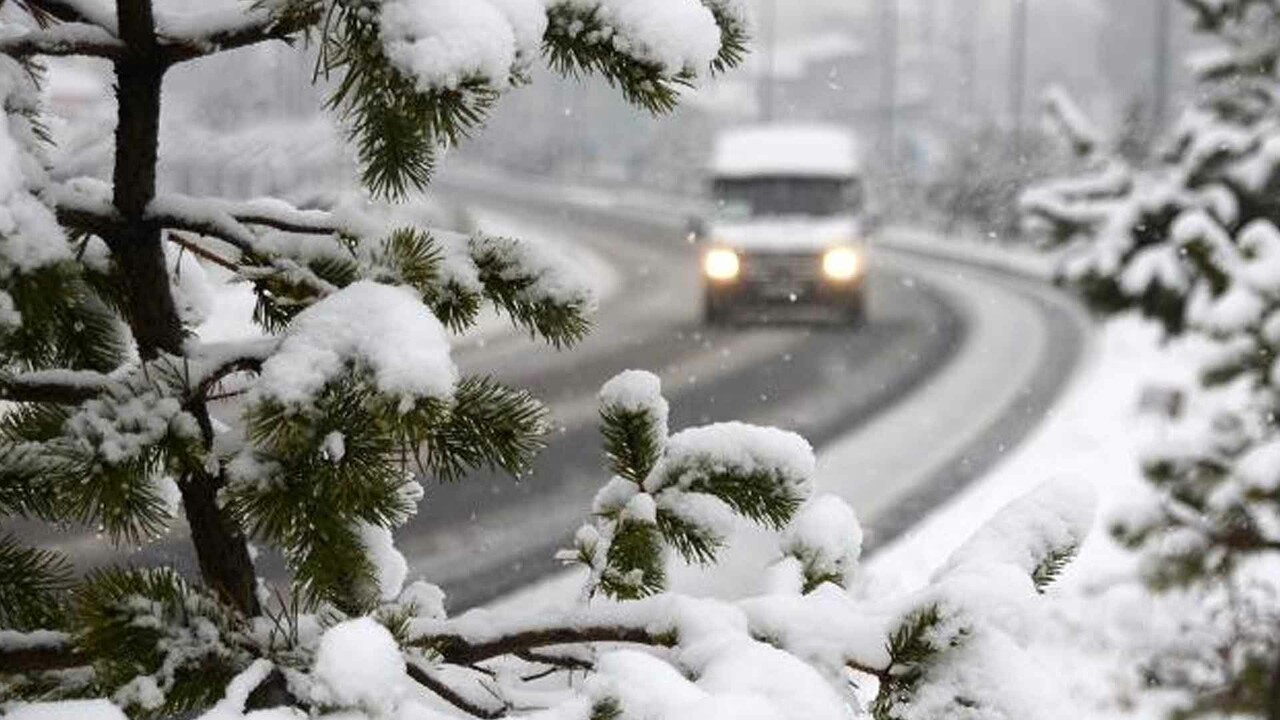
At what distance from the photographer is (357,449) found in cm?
145

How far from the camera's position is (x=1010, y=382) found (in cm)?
1469

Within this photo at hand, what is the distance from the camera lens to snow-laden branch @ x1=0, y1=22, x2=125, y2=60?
5.02 feet

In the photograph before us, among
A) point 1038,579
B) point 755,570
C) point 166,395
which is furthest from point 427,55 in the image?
point 755,570

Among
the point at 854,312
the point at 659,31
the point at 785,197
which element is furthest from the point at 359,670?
the point at 854,312

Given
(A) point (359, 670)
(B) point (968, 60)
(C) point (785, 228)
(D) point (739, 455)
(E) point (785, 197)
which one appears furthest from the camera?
(B) point (968, 60)

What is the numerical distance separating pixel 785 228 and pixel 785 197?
56cm

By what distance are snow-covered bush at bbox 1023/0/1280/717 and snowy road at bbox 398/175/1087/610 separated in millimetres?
1329

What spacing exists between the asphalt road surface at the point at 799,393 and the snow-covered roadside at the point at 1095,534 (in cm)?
27

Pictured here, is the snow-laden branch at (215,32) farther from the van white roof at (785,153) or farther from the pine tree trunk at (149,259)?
the van white roof at (785,153)

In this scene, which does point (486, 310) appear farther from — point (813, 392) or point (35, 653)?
point (813, 392)

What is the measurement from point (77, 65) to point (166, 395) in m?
0.42

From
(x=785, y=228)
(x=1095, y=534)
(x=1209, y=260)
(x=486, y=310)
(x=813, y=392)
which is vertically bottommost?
(x=813, y=392)

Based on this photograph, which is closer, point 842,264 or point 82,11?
point 82,11

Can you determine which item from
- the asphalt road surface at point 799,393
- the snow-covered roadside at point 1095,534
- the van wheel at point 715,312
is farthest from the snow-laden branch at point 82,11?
the van wheel at point 715,312
